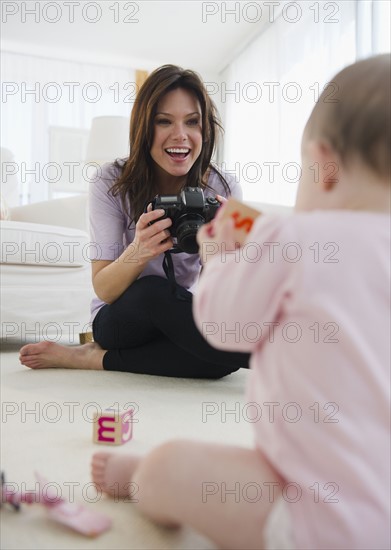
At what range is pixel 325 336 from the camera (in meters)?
0.48

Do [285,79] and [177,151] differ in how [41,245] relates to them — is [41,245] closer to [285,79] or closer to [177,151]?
[177,151]

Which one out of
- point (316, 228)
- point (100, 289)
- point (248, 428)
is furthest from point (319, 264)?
point (100, 289)

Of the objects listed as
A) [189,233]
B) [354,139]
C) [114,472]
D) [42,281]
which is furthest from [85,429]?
[42,281]

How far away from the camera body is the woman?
10cm

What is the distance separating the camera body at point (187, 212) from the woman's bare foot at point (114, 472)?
624mm

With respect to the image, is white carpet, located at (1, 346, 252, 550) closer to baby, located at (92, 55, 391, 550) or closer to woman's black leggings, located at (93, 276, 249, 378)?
woman's black leggings, located at (93, 276, 249, 378)

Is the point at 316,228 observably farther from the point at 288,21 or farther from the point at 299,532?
the point at 288,21

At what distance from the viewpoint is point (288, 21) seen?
396 cm

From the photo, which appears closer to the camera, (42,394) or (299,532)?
(299,532)

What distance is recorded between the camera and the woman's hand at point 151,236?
1.26 m

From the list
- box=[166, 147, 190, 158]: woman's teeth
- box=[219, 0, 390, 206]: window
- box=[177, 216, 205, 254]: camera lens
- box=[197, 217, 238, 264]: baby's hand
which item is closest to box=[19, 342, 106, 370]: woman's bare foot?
box=[177, 216, 205, 254]: camera lens

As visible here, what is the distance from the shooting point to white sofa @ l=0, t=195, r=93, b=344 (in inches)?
76.6

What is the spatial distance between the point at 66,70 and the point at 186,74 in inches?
159

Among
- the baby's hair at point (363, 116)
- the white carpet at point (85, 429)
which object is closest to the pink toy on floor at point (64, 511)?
the white carpet at point (85, 429)
